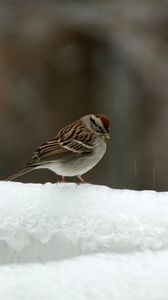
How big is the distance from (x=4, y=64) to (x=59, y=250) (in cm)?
606

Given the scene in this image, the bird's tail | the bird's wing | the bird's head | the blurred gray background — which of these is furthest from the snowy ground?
the blurred gray background

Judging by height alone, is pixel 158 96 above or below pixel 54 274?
below

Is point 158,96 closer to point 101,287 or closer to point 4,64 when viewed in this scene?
point 4,64

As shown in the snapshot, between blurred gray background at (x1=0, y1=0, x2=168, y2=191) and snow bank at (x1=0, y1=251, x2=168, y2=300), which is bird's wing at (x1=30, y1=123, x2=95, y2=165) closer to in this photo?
snow bank at (x1=0, y1=251, x2=168, y2=300)

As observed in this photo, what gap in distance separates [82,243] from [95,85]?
5909 millimetres

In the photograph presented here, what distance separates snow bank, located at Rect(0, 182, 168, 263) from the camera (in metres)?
2.58

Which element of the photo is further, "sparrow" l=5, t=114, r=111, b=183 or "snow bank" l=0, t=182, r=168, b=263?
"sparrow" l=5, t=114, r=111, b=183

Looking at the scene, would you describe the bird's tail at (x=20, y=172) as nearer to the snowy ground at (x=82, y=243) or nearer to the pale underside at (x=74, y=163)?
the pale underside at (x=74, y=163)

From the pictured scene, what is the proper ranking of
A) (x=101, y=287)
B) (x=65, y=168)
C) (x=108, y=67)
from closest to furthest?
(x=101, y=287) < (x=65, y=168) < (x=108, y=67)

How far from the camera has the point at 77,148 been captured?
12.3 feet

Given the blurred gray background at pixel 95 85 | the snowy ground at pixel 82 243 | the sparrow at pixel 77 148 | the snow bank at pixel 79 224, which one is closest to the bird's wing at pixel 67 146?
the sparrow at pixel 77 148

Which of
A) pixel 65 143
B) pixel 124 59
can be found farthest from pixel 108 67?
pixel 65 143

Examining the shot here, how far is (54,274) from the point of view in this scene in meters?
2.34

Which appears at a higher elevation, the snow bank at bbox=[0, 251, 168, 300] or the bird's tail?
the bird's tail
